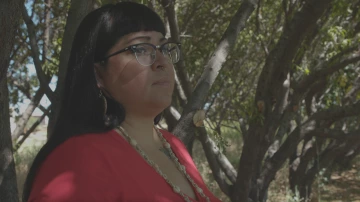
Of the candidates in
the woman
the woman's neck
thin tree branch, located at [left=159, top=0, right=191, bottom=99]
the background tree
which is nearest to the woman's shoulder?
the woman

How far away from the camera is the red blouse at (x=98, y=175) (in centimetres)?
138

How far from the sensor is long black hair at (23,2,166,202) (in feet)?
5.33

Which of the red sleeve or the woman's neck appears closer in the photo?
the red sleeve

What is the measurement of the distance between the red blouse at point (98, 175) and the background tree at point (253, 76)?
112 cm

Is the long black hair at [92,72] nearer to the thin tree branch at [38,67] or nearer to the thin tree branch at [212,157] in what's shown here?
the thin tree branch at [38,67]

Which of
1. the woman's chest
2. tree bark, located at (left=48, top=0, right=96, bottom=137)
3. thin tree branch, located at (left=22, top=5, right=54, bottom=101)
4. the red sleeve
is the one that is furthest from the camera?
thin tree branch, located at (left=22, top=5, right=54, bottom=101)

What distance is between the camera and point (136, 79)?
171 cm

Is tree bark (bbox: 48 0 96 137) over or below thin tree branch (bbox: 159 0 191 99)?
below

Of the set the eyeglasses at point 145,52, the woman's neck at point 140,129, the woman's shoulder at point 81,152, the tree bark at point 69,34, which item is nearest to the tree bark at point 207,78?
the tree bark at point 69,34

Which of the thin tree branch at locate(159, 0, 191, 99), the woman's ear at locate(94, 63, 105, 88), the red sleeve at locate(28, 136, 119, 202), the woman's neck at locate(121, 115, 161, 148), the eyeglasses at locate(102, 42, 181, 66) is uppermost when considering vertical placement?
the thin tree branch at locate(159, 0, 191, 99)

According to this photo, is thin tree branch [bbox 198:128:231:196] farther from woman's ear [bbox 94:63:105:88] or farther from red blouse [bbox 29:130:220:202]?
red blouse [bbox 29:130:220:202]

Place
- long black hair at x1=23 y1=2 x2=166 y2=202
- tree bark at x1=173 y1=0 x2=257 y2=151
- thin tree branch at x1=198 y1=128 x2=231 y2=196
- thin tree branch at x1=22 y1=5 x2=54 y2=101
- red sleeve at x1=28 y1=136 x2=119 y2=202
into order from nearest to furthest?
1. red sleeve at x1=28 y1=136 x2=119 y2=202
2. long black hair at x1=23 y1=2 x2=166 y2=202
3. thin tree branch at x1=22 y1=5 x2=54 y2=101
4. tree bark at x1=173 y1=0 x2=257 y2=151
5. thin tree branch at x1=198 y1=128 x2=231 y2=196

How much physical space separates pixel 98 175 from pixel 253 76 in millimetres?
8012

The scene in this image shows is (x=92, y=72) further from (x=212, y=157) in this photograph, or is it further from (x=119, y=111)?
(x=212, y=157)
